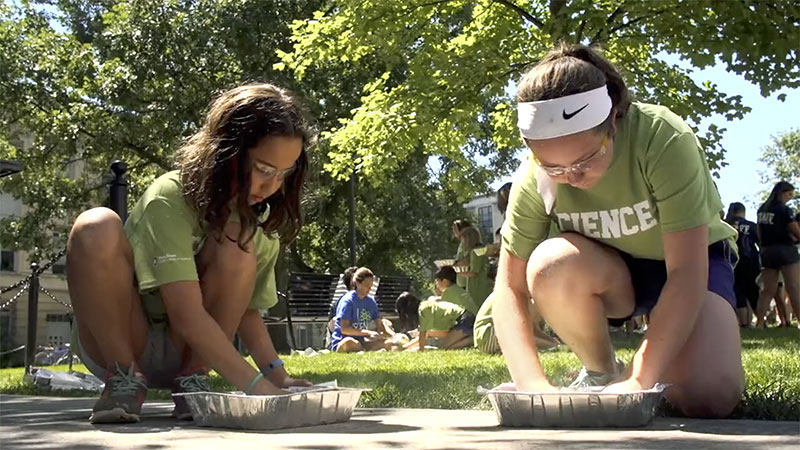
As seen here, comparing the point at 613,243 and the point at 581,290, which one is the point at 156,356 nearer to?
the point at 581,290

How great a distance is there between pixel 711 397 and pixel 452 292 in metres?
8.22

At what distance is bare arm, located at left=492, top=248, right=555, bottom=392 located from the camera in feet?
8.50

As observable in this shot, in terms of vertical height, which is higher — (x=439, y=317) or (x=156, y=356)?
(x=156, y=356)

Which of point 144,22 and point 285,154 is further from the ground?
point 144,22

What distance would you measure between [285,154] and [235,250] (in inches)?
14.5

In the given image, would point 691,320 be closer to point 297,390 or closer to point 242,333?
point 297,390

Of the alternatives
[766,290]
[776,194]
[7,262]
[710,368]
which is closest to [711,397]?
[710,368]

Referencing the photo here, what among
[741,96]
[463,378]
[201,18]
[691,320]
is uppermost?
[201,18]

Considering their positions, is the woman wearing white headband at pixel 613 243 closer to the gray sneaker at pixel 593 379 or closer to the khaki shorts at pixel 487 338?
the gray sneaker at pixel 593 379

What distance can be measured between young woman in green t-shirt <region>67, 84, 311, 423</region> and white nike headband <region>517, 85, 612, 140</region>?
79 cm

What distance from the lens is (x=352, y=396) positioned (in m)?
2.74

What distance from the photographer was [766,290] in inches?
443

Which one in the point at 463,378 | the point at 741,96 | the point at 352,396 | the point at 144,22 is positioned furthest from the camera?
the point at 144,22

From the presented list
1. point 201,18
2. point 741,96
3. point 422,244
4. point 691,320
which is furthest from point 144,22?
point 691,320
